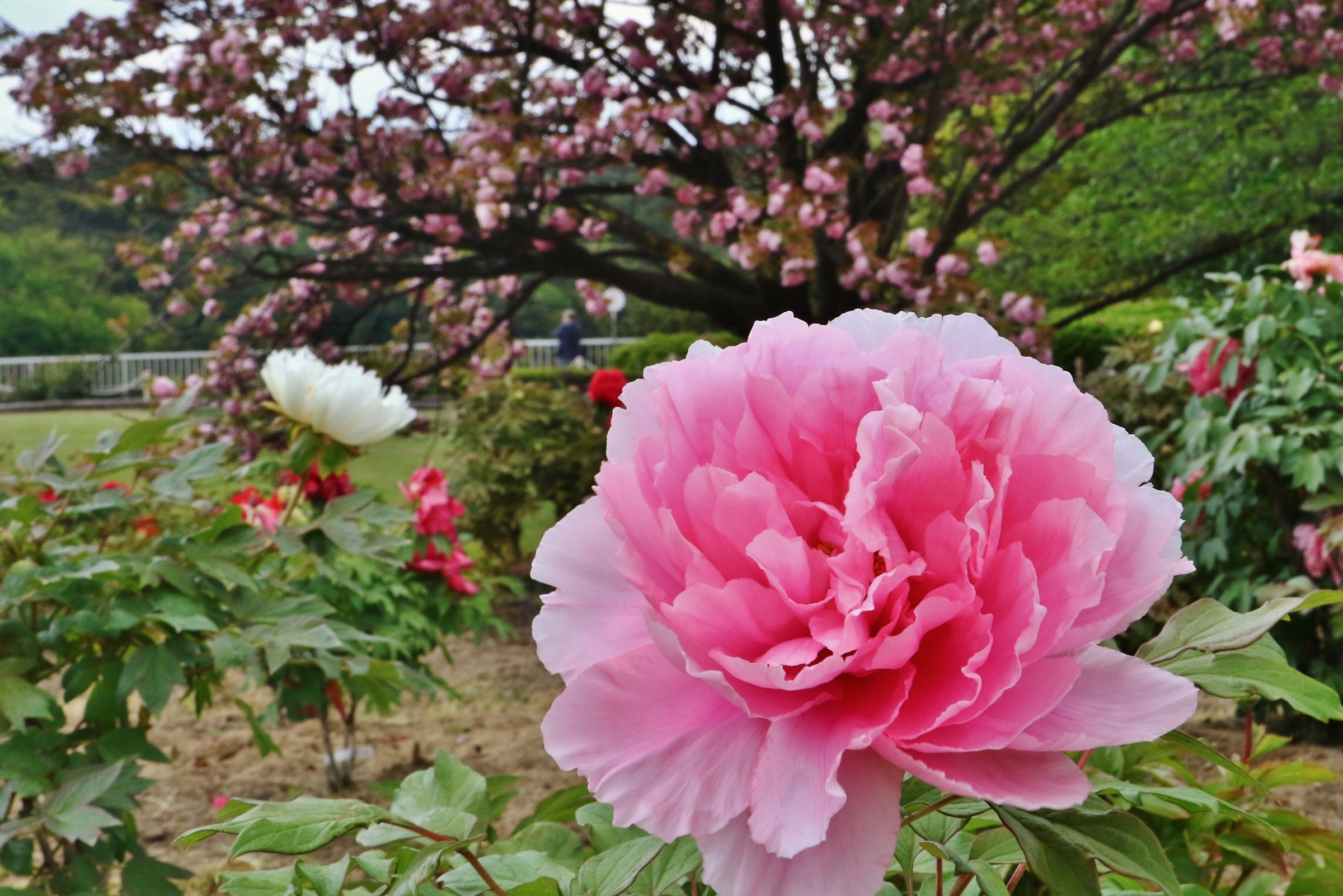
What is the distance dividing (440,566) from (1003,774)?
2818 mm

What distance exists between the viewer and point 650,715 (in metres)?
0.40

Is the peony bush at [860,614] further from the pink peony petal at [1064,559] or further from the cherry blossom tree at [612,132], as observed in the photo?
the cherry blossom tree at [612,132]

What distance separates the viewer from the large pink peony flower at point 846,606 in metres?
0.37

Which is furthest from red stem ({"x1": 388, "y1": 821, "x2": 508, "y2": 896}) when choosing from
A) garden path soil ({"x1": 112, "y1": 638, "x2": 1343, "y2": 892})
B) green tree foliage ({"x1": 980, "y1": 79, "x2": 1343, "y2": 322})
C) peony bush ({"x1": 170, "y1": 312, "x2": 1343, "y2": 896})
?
green tree foliage ({"x1": 980, "y1": 79, "x2": 1343, "y2": 322})

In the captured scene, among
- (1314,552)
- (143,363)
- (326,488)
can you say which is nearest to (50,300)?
(143,363)

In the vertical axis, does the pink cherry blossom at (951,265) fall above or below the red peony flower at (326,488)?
above

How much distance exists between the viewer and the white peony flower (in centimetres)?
136

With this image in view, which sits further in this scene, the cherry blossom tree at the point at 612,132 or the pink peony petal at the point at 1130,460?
the cherry blossom tree at the point at 612,132

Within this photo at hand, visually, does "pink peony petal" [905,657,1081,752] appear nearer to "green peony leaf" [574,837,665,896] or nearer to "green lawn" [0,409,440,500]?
"green peony leaf" [574,837,665,896]

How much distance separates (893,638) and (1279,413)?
2519 millimetres

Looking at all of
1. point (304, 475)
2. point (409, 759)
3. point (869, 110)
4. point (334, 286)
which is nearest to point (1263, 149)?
point (869, 110)

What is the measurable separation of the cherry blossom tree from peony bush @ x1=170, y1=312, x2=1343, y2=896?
4.79 meters

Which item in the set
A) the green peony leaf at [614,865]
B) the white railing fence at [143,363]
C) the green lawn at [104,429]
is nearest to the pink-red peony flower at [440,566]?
the green peony leaf at [614,865]

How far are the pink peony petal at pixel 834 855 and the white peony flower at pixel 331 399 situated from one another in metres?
1.11
